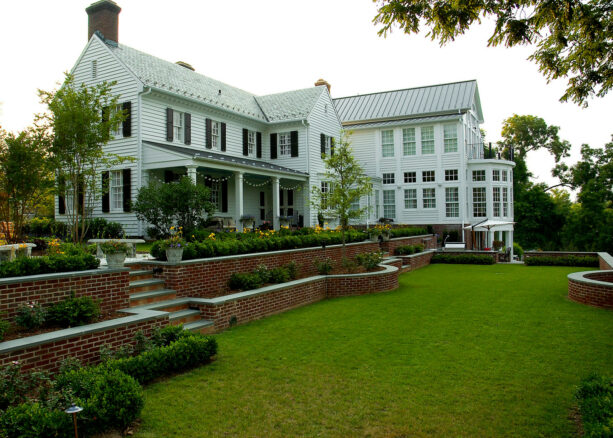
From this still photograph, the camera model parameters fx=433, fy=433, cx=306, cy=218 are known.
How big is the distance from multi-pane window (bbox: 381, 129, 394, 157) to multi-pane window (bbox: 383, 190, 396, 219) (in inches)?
→ 97.4

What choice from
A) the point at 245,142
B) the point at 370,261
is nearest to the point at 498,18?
the point at 370,261

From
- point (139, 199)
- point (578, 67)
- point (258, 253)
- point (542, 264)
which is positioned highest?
point (578, 67)

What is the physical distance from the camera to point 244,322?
828 cm

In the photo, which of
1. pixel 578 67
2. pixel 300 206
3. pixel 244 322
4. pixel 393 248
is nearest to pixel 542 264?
pixel 393 248

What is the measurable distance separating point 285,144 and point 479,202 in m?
12.6

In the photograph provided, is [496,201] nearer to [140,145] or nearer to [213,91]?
[213,91]

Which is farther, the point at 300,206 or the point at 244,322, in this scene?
the point at 300,206

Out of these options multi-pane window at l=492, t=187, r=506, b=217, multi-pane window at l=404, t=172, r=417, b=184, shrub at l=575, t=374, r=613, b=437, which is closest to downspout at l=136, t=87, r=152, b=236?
shrub at l=575, t=374, r=613, b=437

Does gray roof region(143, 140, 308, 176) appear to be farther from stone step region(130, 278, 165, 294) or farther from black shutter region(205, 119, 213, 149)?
stone step region(130, 278, 165, 294)

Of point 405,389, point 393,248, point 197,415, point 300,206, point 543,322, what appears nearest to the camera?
point 197,415

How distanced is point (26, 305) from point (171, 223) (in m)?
8.59

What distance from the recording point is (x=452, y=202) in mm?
26328

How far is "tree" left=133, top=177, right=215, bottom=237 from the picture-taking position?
523 inches

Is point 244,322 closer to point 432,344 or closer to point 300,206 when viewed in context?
point 432,344
